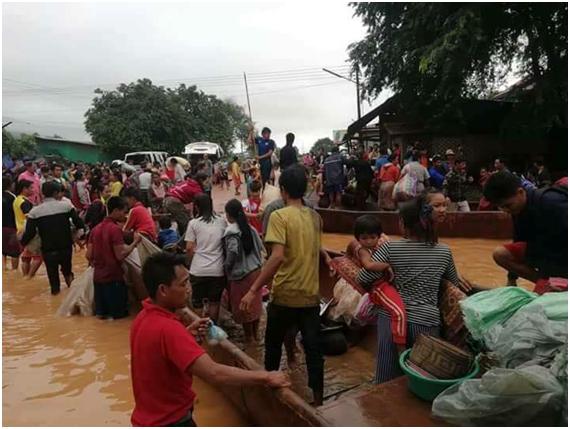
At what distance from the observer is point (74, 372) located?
16.1 ft

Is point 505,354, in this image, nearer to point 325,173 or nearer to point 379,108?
point 325,173

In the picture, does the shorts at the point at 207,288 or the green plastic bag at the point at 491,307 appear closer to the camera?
the green plastic bag at the point at 491,307

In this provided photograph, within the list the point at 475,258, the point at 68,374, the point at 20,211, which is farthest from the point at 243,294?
the point at 475,258

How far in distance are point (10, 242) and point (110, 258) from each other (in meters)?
3.84

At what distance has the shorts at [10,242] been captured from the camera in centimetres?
863

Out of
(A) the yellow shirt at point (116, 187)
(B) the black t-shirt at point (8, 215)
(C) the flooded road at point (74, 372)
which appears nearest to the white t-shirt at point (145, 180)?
(A) the yellow shirt at point (116, 187)

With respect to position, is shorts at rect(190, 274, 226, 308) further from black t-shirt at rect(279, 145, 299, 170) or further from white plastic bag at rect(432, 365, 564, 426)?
black t-shirt at rect(279, 145, 299, 170)

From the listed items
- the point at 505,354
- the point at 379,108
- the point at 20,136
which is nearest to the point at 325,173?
the point at 379,108

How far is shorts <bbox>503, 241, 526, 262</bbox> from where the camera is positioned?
3.90m

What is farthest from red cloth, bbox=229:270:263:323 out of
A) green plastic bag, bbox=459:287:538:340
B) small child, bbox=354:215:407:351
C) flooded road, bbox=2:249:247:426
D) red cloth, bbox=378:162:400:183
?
red cloth, bbox=378:162:400:183

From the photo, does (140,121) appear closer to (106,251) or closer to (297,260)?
(106,251)

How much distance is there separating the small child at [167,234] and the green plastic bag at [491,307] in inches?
181

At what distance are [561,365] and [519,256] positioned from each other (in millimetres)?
1650

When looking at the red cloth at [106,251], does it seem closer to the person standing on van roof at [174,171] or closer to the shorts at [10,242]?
the shorts at [10,242]
